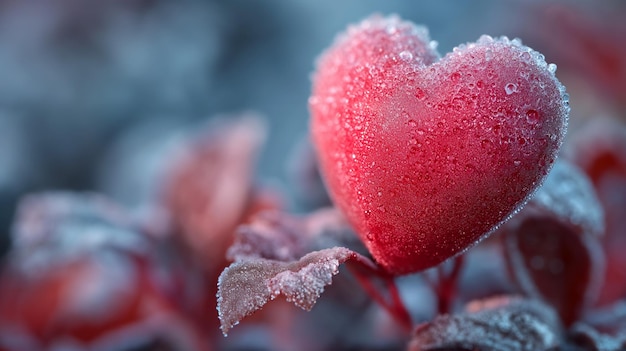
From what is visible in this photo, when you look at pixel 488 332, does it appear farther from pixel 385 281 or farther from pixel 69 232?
pixel 69 232

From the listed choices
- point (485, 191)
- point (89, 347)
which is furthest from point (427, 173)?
point (89, 347)

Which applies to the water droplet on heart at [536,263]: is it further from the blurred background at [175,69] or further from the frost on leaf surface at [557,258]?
the blurred background at [175,69]

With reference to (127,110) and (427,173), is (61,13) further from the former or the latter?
(427,173)

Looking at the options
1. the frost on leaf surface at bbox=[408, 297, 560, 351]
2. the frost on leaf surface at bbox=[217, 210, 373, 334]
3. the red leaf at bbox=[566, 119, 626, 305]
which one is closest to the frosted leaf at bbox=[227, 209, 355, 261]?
the frost on leaf surface at bbox=[217, 210, 373, 334]

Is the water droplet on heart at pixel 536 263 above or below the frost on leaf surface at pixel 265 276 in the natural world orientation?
above

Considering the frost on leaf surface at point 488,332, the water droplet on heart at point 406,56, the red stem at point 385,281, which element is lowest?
the frost on leaf surface at point 488,332

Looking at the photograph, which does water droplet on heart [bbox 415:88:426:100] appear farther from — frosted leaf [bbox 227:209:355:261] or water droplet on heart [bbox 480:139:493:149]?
frosted leaf [bbox 227:209:355:261]

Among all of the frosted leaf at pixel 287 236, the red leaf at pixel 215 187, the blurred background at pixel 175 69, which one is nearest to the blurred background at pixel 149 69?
the blurred background at pixel 175 69
